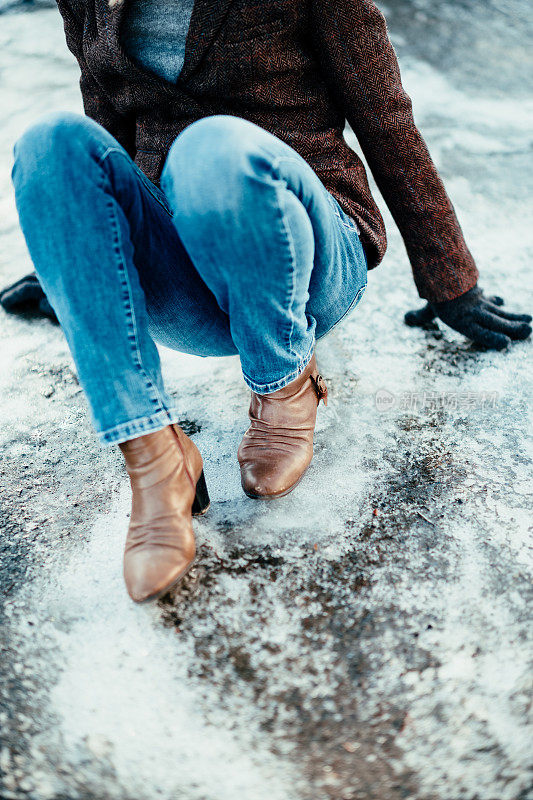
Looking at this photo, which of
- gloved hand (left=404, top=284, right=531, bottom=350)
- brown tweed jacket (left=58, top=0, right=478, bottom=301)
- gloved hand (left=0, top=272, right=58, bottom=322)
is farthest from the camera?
gloved hand (left=0, top=272, right=58, bottom=322)

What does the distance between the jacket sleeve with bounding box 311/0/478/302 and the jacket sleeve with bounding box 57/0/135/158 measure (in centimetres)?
46

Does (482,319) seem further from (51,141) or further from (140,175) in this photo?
(51,141)

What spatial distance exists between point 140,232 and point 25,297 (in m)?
0.88

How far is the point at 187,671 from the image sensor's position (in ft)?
2.96

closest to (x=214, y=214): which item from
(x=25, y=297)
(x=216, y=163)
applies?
(x=216, y=163)

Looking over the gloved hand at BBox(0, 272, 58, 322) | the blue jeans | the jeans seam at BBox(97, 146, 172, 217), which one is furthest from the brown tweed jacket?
the gloved hand at BBox(0, 272, 58, 322)

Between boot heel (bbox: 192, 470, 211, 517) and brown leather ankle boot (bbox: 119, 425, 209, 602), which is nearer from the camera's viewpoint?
brown leather ankle boot (bbox: 119, 425, 209, 602)

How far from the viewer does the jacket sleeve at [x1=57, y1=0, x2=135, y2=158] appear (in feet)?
4.03

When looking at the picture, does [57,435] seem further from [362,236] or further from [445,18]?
[445,18]

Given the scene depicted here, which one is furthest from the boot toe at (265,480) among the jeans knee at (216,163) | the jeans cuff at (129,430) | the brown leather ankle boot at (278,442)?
the jeans knee at (216,163)

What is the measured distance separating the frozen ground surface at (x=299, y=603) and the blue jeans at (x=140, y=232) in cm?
32

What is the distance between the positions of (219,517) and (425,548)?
385mm

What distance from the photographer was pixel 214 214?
876 millimetres

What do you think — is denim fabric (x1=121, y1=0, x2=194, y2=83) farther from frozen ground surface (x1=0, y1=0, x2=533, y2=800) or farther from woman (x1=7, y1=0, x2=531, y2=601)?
frozen ground surface (x1=0, y1=0, x2=533, y2=800)
